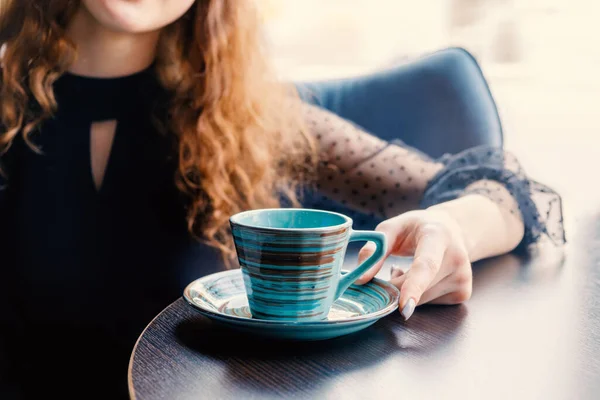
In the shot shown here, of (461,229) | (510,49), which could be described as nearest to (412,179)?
(461,229)

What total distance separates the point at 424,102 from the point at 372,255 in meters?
0.92

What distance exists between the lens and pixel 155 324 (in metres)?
0.56

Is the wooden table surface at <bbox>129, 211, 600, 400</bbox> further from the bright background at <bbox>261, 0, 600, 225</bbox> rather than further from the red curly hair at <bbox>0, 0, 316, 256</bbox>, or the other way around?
the bright background at <bbox>261, 0, 600, 225</bbox>

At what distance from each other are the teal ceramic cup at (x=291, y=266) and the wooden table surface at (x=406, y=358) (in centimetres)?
4

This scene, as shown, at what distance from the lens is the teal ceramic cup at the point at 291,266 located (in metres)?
0.48

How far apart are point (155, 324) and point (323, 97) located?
0.95 m

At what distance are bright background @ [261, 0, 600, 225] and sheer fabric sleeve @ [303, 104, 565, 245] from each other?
86cm

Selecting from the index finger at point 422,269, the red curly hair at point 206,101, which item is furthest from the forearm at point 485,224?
the red curly hair at point 206,101

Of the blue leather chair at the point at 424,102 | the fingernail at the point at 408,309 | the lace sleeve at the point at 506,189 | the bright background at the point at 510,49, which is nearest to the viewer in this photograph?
the fingernail at the point at 408,309

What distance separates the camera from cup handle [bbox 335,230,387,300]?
537 mm

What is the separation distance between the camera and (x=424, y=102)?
1.39 meters

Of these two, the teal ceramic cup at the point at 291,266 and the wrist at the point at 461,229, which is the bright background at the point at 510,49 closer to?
the wrist at the point at 461,229

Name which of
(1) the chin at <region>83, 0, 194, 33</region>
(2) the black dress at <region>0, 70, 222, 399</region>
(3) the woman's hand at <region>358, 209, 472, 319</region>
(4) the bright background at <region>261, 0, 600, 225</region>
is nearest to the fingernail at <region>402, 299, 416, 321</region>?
(3) the woman's hand at <region>358, 209, 472, 319</region>

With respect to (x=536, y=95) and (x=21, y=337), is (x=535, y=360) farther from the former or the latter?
(x=536, y=95)
